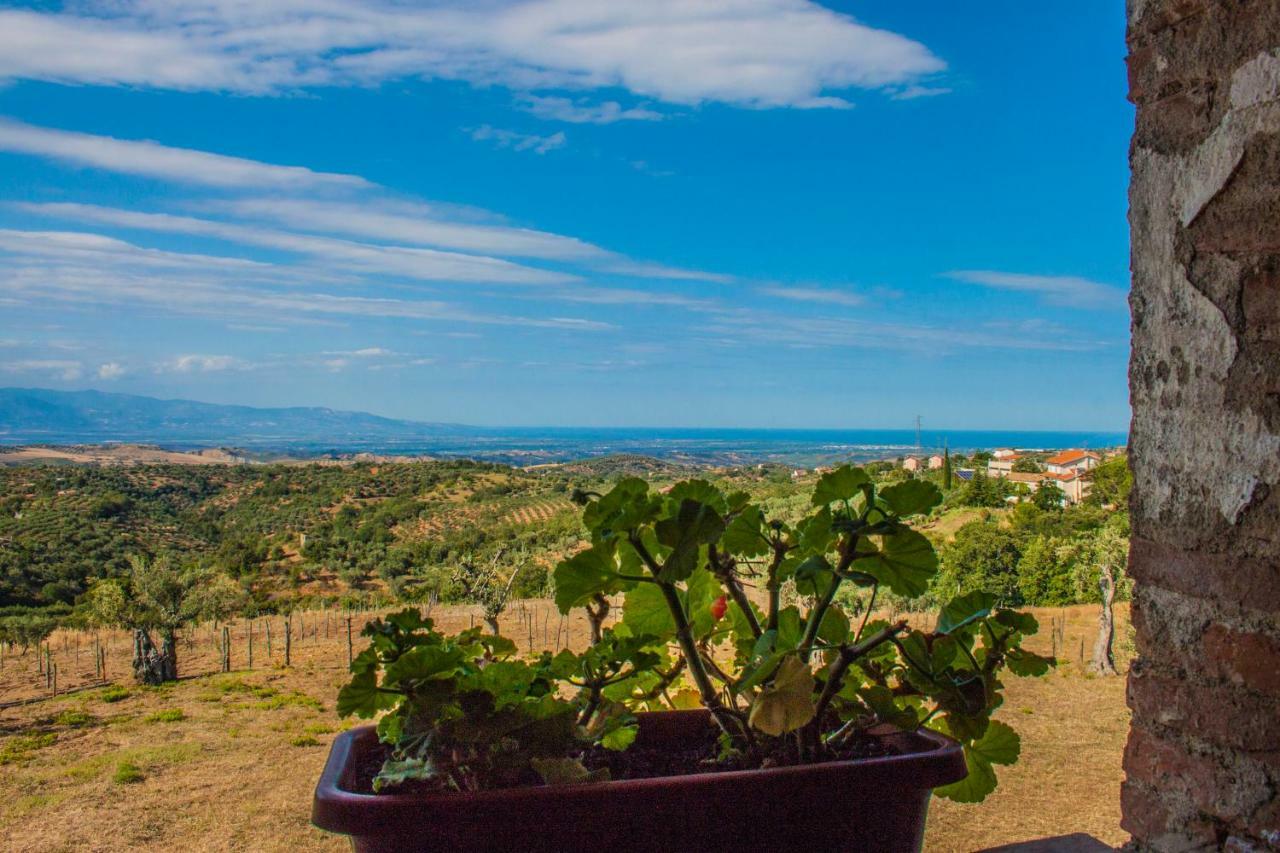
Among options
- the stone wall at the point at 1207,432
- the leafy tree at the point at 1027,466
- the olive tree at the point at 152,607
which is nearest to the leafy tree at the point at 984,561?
the leafy tree at the point at 1027,466

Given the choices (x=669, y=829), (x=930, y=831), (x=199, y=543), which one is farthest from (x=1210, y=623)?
(x=199, y=543)

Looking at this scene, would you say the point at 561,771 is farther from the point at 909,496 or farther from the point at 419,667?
the point at 909,496

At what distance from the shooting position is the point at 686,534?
544 millimetres

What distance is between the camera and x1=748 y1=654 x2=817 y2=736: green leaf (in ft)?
1.85

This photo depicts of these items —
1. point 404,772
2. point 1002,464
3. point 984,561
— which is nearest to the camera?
point 404,772

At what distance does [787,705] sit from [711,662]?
0.16 meters

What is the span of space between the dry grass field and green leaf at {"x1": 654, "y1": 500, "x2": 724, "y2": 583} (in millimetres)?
8855

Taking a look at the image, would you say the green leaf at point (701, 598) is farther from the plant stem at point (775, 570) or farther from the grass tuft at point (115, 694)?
the grass tuft at point (115, 694)

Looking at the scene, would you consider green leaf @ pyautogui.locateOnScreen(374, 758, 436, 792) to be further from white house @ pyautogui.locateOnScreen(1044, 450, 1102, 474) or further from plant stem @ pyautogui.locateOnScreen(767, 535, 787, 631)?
white house @ pyautogui.locateOnScreen(1044, 450, 1102, 474)

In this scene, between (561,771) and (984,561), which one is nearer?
(561,771)

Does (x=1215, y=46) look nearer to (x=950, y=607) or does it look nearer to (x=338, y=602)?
(x=950, y=607)

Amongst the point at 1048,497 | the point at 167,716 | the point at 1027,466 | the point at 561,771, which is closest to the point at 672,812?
the point at 561,771

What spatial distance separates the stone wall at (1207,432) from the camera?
637mm

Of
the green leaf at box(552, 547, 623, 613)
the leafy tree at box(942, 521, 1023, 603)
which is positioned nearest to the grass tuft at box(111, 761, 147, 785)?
the leafy tree at box(942, 521, 1023, 603)
